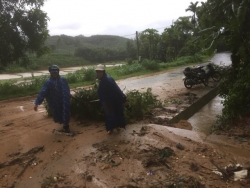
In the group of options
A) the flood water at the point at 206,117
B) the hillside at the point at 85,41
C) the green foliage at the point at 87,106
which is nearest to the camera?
the green foliage at the point at 87,106

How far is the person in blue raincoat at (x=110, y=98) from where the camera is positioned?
509 cm

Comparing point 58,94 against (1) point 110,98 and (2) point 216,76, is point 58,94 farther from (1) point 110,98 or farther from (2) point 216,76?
(2) point 216,76

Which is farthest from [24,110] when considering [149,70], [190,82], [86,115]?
[149,70]

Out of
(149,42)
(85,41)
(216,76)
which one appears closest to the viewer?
(216,76)

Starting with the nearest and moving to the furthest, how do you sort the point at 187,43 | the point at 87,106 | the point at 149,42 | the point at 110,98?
the point at 110,98 < the point at 87,106 < the point at 187,43 < the point at 149,42

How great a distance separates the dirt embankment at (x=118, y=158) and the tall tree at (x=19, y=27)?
7.39 meters

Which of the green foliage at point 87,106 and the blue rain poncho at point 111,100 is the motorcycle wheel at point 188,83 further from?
the blue rain poncho at point 111,100

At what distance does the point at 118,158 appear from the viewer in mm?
4418

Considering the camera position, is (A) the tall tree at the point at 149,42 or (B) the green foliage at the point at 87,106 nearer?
(B) the green foliage at the point at 87,106

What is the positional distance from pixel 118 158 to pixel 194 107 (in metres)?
5.04

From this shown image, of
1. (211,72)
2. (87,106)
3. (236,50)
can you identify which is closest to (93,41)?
(211,72)

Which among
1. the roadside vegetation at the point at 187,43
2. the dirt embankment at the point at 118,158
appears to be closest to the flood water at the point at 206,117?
the roadside vegetation at the point at 187,43

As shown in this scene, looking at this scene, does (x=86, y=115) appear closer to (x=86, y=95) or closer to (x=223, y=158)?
(x=86, y=95)

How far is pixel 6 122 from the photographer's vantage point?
7.47m
